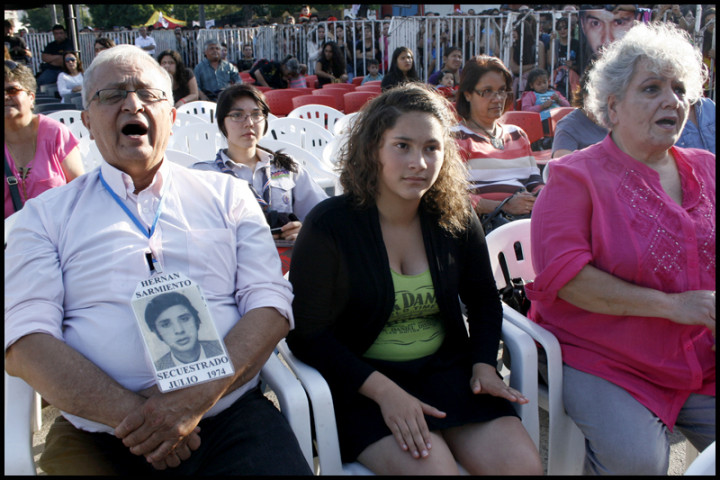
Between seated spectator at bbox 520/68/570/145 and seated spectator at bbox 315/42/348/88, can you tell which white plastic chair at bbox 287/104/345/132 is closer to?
seated spectator at bbox 520/68/570/145

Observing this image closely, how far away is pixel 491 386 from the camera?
1.79 meters

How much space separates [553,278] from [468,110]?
6.51 ft

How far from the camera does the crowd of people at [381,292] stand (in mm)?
1582

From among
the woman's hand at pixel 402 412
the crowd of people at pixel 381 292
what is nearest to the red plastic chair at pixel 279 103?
the crowd of people at pixel 381 292

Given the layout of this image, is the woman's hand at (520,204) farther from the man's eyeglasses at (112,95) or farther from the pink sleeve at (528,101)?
the pink sleeve at (528,101)

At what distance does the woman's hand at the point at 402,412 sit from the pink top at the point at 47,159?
2.23 m

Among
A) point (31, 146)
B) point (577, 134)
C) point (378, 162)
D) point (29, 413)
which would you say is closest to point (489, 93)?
point (577, 134)

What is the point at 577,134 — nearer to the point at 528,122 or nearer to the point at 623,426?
the point at 528,122

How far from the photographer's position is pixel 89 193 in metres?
1.81

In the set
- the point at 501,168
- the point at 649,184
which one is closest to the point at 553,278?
the point at 649,184

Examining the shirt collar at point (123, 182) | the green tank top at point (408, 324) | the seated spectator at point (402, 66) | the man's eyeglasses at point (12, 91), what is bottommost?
the green tank top at point (408, 324)

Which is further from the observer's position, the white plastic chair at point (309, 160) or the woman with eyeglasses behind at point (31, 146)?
the white plastic chair at point (309, 160)

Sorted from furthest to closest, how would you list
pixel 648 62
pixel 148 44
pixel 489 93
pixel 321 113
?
pixel 148 44
pixel 321 113
pixel 489 93
pixel 648 62

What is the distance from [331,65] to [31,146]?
9920mm
